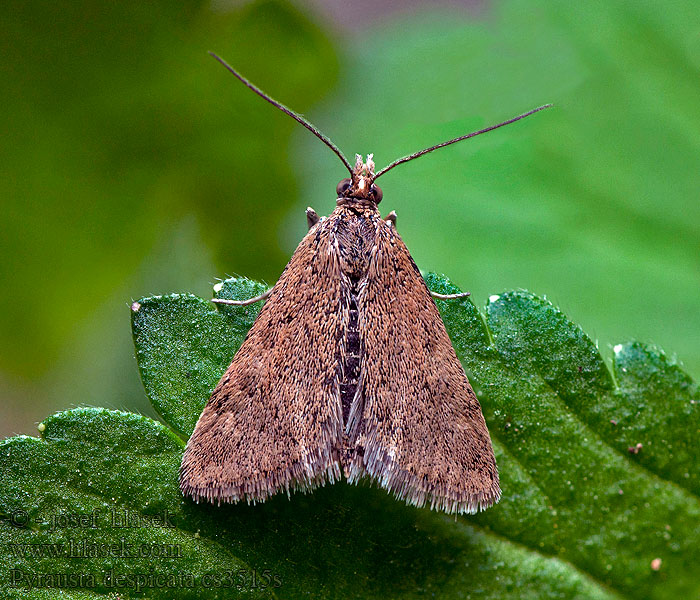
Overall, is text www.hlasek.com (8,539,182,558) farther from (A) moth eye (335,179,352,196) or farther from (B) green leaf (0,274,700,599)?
(A) moth eye (335,179,352,196)

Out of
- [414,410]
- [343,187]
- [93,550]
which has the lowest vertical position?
[93,550]

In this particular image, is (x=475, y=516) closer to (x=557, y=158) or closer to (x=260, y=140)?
(x=557, y=158)

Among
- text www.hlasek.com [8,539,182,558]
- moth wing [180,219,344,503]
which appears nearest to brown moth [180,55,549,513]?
moth wing [180,219,344,503]

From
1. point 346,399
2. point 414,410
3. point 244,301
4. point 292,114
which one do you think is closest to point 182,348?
point 244,301

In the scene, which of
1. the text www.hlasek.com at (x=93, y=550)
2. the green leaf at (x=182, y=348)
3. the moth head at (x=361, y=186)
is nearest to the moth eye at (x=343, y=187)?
the moth head at (x=361, y=186)

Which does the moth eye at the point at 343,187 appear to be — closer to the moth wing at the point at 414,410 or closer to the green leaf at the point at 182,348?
the moth wing at the point at 414,410

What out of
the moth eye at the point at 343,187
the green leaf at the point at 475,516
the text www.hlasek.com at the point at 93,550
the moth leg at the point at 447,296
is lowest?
the text www.hlasek.com at the point at 93,550

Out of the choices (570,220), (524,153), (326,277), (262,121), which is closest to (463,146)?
(524,153)
